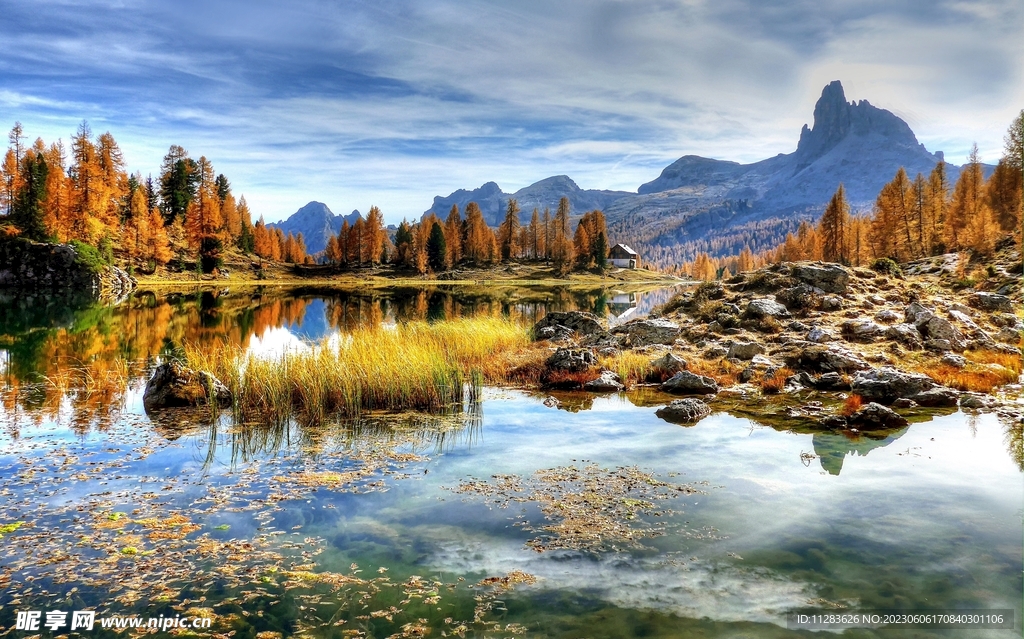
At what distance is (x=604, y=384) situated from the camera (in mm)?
20344

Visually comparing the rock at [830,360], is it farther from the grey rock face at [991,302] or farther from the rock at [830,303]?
the grey rock face at [991,302]

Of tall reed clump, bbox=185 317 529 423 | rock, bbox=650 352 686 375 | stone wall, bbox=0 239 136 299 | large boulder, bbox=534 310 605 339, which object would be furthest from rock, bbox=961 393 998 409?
stone wall, bbox=0 239 136 299

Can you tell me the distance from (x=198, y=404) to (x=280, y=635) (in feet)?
38.5

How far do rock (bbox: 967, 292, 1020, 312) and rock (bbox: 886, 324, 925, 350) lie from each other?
8297mm

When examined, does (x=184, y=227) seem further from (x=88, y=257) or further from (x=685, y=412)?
(x=685, y=412)

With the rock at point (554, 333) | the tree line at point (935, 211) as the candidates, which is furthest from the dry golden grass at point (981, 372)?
the tree line at point (935, 211)

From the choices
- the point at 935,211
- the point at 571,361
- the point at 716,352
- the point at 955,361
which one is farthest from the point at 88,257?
the point at 935,211

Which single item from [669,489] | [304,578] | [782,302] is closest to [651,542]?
[669,489]

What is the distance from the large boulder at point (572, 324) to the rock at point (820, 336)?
34.3ft

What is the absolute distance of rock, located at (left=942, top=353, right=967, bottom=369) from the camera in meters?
20.9

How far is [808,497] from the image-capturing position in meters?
10.2

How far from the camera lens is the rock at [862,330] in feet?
81.0

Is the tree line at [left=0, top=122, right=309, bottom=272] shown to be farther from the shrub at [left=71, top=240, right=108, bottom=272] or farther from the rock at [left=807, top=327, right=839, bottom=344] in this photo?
the rock at [left=807, top=327, right=839, bottom=344]

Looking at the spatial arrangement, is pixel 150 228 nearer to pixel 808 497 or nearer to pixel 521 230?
pixel 521 230
